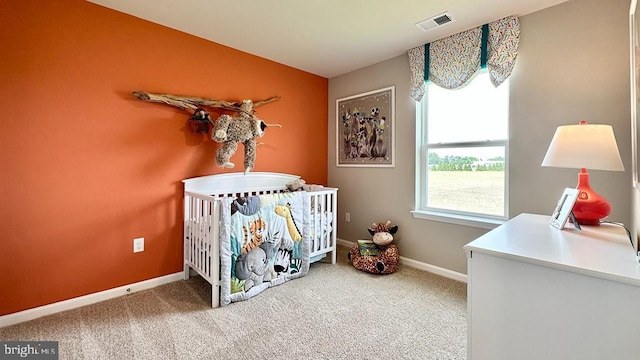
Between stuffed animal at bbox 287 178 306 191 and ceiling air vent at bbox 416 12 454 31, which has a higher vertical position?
ceiling air vent at bbox 416 12 454 31

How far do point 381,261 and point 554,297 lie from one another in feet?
5.76

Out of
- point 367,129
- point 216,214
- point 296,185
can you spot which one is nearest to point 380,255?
point 296,185

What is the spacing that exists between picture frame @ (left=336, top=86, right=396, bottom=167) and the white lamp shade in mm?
1701

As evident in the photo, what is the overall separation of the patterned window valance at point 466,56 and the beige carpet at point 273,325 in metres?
1.85

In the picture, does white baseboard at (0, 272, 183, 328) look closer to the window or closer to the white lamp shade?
the window

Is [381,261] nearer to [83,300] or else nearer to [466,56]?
[466,56]

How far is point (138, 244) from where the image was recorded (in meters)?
2.24

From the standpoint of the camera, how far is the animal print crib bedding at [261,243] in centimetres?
202

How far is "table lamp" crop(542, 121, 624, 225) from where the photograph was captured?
4.01 ft

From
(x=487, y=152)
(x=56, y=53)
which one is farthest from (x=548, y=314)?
(x=56, y=53)

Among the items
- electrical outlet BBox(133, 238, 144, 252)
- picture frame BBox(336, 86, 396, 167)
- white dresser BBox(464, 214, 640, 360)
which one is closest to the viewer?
white dresser BBox(464, 214, 640, 360)

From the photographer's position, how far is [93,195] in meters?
2.03

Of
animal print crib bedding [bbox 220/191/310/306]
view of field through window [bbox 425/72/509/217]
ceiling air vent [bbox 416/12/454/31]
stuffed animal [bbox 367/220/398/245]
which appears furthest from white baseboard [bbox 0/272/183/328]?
ceiling air vent [bbox 416/12/454/31]

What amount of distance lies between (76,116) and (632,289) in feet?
9.87
